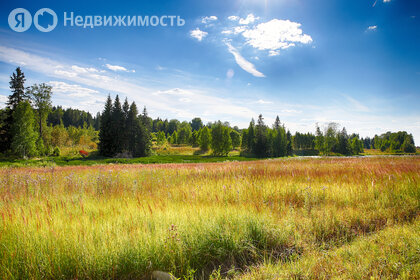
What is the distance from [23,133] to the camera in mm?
33219

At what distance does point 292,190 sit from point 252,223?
111 inches

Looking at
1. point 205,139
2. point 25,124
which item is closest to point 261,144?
point 205,139

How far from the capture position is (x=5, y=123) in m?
36.9

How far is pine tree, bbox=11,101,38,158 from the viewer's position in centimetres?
3303

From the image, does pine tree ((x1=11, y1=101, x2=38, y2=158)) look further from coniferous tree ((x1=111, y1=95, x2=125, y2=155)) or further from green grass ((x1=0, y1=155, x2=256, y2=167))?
coniferous tree ((x1=111, y1=95, x2=125, y2=155))

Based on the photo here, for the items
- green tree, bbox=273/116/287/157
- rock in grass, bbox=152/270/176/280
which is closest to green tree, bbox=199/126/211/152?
green tree, bbox=273/116/287/157

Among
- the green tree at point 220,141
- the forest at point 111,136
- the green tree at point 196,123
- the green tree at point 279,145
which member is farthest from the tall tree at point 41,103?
the green tree at point 196,123

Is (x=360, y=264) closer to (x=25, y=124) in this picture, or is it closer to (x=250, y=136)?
(x=25, y=124)

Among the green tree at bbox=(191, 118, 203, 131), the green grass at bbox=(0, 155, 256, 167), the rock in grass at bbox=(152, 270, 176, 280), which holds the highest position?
the green tree at bbox=(191, 118, 203, 131)

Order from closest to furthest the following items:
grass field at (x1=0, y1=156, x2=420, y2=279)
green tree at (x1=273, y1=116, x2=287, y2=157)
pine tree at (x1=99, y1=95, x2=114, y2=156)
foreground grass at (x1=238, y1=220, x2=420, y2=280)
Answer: foreground grass at (x1=238, y1=220, x2=420, y2=280) → grass field at (x1=0, y1=156, x2=420, y2=279) → pine tree at (x1=99, y1=95, x2=114, y2=156) → green tree at (x1=273, y1=116, x2=287, y2=157)

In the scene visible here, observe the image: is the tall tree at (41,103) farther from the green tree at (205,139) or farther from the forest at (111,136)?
the green tree at (205,139)

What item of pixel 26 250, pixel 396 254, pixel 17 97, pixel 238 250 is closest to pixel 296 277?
pixel 238 250

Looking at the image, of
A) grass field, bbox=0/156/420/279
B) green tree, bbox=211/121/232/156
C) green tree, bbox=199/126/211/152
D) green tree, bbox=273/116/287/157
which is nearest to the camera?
grass field, bbox=0/156/420/279

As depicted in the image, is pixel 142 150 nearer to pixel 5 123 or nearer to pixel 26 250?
pixel 5 123
